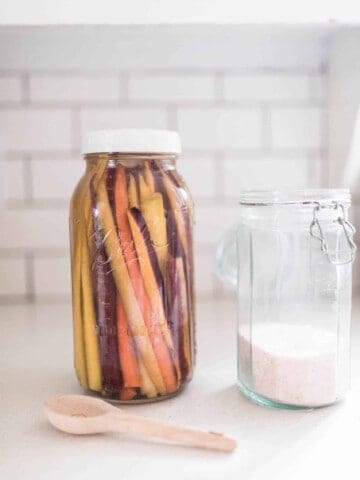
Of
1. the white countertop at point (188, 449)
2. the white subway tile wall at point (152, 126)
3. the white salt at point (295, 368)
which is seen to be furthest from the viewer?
the white subway tile wall at point (152, 126)

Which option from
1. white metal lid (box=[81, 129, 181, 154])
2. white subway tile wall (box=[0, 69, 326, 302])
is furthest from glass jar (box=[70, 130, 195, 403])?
white subway tile wall (box=[0, 69, 326, 302])

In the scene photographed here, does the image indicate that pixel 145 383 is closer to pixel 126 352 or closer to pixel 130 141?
pixel 126 352

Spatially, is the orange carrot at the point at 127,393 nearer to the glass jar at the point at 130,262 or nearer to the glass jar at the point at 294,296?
the glass jar at the point at 130,262

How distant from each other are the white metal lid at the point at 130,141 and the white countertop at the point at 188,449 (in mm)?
239

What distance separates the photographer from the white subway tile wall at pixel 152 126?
0.95 m

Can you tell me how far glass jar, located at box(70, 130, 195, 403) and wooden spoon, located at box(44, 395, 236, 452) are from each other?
0.14 ft

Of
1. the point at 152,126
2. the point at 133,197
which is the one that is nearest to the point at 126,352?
the point at 133,197

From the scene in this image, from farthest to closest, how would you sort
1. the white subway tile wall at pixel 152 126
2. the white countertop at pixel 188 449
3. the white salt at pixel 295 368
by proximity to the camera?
the white subway tile wall at pixel 152 126 < the white salt at pixel 295 368 < the white countertop at pixel 188 449

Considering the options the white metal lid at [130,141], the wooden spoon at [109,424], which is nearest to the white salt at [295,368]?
the wooden spoon at [109,424]

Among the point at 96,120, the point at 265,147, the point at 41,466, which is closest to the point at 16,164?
the point at 96,120

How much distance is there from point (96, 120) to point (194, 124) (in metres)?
0.16

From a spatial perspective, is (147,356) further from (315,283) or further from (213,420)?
(315,283)

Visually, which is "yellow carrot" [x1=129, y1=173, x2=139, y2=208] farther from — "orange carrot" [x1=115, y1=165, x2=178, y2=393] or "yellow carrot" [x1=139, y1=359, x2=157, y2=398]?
"yellow carrot" [x1=139, y1=359, x2=157, y2=398]

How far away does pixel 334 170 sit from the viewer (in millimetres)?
972
